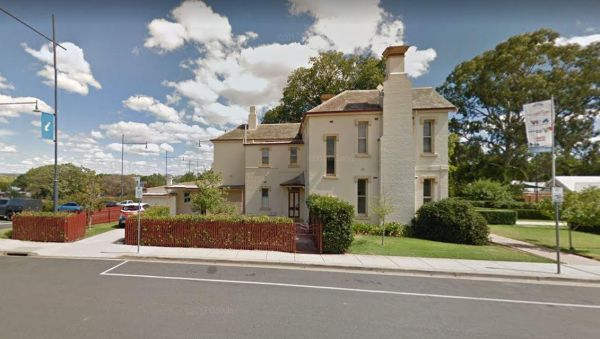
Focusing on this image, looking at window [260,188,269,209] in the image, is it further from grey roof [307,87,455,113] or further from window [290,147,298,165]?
grey roof [307,87,455,113]

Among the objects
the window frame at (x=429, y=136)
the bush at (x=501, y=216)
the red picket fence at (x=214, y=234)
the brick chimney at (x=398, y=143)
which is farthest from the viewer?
the bush at (x=501, y=216)

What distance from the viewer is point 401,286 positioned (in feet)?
22.9

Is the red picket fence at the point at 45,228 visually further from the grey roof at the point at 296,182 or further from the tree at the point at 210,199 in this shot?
the grey roof at the point at 296,182

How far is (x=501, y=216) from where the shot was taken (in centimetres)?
2148

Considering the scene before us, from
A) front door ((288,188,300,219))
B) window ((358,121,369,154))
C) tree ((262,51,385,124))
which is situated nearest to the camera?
window ((358,121,369,154))

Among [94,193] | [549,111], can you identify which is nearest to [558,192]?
[549,111]

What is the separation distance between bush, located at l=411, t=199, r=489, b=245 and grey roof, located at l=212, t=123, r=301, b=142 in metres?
11.8

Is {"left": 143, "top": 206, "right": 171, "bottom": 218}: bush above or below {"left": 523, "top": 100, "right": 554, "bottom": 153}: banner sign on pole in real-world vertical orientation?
below

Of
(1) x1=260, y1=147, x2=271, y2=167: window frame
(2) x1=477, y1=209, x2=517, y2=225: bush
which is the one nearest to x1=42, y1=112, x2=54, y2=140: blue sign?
(1) x1=260, y1=147, x2=271, y2=167: window frame

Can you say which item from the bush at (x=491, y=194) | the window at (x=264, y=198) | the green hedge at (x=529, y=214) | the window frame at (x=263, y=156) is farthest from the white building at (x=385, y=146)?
the green hedge at (x=529, y=214)

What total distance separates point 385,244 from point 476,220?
17.5 ft

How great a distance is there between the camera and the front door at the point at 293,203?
19.7 metres

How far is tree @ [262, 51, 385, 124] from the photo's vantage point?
29.9m

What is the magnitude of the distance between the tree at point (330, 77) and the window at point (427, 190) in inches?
685
